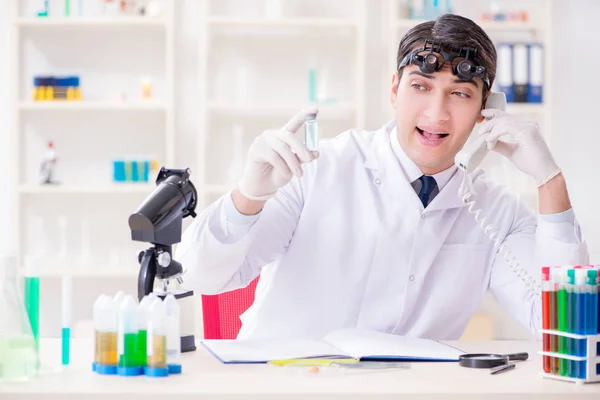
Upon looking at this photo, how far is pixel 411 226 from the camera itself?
1.92m

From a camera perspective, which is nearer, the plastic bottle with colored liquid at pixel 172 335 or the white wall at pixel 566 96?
the plastic bottle with colored liquid at pixel 172 335

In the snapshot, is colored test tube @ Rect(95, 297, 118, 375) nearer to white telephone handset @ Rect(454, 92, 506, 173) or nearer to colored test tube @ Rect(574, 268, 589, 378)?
colored test tube @ Rect(574, 268, 589, 378)

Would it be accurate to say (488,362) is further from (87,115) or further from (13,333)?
(87,115)

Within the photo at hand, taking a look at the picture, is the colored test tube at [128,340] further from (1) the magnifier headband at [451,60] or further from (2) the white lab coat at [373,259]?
(1) the magnifier headband at [451,60]

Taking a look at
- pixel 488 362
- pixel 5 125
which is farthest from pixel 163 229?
pixel 5 125

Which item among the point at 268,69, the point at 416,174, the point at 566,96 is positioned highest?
the point at 268,69

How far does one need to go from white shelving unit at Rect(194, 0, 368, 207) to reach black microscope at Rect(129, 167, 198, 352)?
231 cm

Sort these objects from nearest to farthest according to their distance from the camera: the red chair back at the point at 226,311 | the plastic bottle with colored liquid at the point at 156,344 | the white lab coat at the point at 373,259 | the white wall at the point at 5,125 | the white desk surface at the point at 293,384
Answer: the white desk surface at the point at 293,384 → the plastic bottle with colored liquid at the point at 156,344 → the white lab coat at the point at 373,259 → the red chair back at the point at 226,311 → the white wall at the point at 5,125

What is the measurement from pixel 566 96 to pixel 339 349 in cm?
304

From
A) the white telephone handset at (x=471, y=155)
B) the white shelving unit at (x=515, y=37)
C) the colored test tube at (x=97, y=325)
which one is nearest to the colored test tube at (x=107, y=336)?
the colored test tube at (x=97, y=325)

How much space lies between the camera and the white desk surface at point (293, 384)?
113 centimetres

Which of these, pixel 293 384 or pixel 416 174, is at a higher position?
pixel 416 174

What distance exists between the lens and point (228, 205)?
1694 millimetres

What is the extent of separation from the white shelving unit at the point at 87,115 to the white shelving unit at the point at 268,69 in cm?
17
